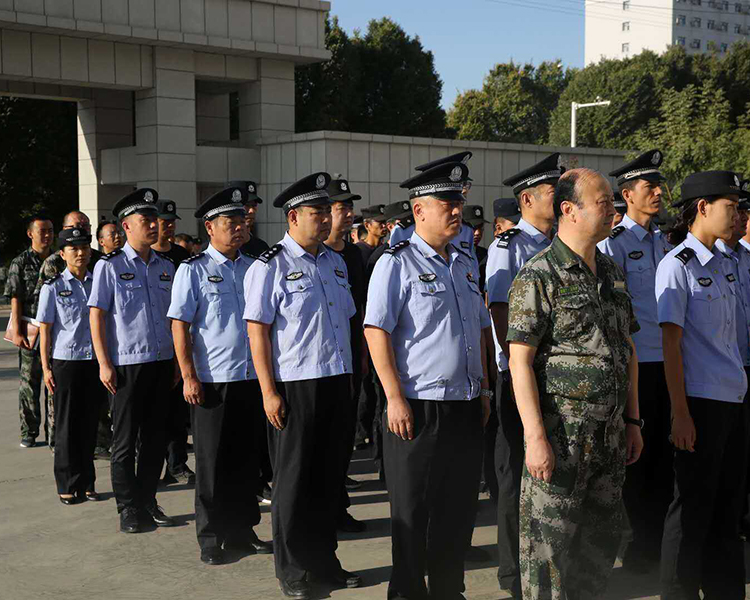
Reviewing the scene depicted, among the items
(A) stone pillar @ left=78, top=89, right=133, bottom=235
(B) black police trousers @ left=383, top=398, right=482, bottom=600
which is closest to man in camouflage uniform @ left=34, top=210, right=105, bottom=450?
(B) black police trousers @ left=383, top=398, right=482, bottom=600

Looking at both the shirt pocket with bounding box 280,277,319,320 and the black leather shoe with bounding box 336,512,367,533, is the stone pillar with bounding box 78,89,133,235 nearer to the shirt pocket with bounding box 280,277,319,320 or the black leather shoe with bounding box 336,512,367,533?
the black leather shoe with bounding box 336,512,367,533

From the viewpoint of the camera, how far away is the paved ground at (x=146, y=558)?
200 inches

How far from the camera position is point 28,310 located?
891cm

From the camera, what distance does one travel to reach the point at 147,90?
18.8 metres

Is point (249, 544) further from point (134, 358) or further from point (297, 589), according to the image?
point (134, 358)

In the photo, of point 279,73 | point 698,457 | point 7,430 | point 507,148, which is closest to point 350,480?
point 698,457

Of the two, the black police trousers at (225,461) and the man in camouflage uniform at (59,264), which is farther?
the man in camouflage uniform at (59,264)

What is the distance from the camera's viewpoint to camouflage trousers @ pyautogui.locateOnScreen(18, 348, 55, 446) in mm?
8867

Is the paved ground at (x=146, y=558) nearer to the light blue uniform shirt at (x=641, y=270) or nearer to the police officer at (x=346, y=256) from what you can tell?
the police officer at (x=346, y=256)

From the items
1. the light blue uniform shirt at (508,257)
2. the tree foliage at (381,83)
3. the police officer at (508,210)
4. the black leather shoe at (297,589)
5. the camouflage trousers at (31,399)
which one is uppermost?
the tree foliage at (381,83)

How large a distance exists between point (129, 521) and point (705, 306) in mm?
3953

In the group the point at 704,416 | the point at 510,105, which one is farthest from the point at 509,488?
the point at 510,105

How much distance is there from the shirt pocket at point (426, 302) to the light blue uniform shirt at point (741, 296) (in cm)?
146

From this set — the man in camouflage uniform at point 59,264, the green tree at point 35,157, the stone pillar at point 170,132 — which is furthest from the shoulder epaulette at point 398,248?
the green tree at point 35,157
